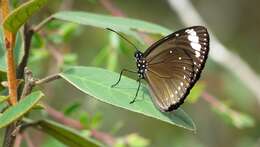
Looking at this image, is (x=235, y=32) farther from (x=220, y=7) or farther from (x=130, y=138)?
(x=130, y=138)

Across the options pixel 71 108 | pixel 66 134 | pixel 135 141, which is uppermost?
pixel 66 134

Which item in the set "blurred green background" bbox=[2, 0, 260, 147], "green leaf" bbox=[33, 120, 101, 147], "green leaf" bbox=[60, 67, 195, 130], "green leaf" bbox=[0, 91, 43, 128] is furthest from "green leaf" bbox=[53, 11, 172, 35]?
"blurred green background" bbox=[2, 0, 260, 147]

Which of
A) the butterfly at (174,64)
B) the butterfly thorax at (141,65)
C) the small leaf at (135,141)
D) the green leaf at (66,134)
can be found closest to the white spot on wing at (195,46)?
the butterfly at (174,64)

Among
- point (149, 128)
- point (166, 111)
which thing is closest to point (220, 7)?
point (149, 128)

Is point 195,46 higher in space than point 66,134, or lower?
higher

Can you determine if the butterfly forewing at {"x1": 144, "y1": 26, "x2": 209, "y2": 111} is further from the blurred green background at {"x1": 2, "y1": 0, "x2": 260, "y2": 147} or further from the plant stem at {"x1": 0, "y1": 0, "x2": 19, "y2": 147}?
the blurred green background at {"x1": 2, "y1": 0, "x2": 260, "y2": 147}

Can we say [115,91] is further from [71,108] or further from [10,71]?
[71,108]

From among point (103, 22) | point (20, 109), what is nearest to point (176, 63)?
point (103, 22)
